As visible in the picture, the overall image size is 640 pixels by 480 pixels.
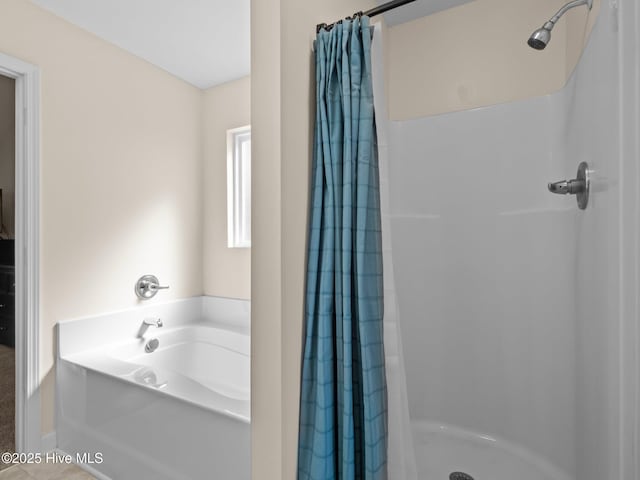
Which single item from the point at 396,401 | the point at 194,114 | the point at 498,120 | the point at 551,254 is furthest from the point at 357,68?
the point at 194,114

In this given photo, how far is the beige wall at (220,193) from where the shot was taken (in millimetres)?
2727

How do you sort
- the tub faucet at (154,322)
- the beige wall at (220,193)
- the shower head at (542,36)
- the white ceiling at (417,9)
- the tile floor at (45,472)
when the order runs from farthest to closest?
the beige wall at (220,193), the tub faucet at (154,322), the white ceiling at (417,9), the tile floor at (45,472), the shower head at (542,36)

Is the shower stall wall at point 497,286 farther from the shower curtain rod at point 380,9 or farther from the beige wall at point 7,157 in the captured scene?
the beige wall at point 7,157

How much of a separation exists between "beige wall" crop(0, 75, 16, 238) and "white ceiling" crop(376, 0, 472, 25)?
247cm

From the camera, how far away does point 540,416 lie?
5.61 ft

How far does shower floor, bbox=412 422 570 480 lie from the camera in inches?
65.7

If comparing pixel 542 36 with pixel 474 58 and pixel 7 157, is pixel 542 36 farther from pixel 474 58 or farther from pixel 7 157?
pixel 7 157

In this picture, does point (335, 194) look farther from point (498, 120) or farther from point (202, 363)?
point (202, 363)

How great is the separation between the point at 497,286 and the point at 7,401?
294cm

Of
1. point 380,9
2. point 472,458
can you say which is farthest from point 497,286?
point 380,9

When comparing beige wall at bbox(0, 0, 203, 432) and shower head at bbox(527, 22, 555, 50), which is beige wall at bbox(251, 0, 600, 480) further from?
beige wall at bbox(0, 0, 203, 432)

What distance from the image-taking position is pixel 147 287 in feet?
8.18

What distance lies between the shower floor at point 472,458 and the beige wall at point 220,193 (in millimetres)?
1506

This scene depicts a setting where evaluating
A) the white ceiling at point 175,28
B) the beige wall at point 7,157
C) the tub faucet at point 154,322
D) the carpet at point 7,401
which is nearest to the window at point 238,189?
the white ceiling at point 175,28
